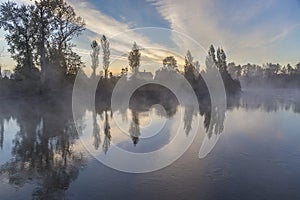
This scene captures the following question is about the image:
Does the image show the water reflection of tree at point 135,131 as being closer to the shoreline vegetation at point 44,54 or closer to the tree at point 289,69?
the shoreline vegetation at point 44,54

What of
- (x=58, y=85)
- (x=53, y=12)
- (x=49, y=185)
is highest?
(x=53, y=12)

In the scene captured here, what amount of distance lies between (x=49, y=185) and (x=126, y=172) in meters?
1.53

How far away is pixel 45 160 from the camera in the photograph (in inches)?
257

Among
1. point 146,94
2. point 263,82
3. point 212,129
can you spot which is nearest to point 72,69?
point 146,94

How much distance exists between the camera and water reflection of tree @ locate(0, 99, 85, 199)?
16.6 ft

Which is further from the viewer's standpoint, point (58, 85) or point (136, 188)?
point (58, 85)

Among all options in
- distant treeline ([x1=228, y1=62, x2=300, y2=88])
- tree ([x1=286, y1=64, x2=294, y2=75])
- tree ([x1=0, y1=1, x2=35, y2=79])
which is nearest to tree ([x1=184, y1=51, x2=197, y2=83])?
tree ([x1=0, y1=1, x2=35, y2=79])

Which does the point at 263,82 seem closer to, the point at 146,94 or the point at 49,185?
the point at 146,94

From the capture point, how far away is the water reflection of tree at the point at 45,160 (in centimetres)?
507

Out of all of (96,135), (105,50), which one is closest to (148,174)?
(96,135)

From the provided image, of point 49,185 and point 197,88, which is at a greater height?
point 197,88

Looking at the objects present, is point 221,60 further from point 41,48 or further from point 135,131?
point 135,131

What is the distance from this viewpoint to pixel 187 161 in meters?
6.63

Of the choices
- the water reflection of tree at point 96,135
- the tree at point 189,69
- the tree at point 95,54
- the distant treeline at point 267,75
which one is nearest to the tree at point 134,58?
the tree at point 95,54
